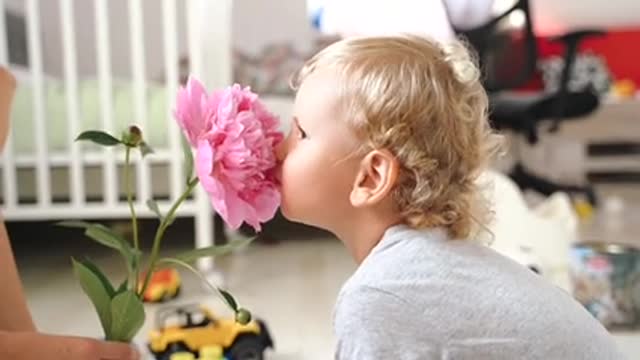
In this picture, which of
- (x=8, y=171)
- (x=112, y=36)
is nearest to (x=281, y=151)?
(x=8, y=171)

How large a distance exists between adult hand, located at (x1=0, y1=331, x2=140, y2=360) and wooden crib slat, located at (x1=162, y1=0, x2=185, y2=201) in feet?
4.00

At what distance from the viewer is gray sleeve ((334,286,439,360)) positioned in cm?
72

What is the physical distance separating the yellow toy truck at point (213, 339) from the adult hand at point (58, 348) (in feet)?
1.86

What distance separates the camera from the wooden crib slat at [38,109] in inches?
80.4

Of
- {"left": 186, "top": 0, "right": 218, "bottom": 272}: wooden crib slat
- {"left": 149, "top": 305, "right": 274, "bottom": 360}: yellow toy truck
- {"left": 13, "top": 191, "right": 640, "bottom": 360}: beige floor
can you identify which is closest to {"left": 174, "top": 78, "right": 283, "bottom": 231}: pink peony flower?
{"left": 149, "top": 305, "right": 274, "bottom": 360}: yellow toy truck

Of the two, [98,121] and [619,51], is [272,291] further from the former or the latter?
[619,51]

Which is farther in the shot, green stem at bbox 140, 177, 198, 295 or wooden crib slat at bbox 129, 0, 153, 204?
wooden crib slat at bbox 129, 0, 153, 204

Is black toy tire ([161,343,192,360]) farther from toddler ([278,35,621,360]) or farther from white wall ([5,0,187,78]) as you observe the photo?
white wall ([5,0,187,78])

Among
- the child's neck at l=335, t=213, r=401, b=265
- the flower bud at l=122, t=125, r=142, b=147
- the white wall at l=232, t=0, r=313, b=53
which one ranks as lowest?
the white wall at l=232, t=0, r=313, b=53

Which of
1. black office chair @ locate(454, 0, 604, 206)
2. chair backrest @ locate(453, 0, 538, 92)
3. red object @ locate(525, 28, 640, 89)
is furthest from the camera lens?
red object @ locate(525, 28, 640, 89)

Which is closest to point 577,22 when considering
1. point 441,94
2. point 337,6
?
point 337,6

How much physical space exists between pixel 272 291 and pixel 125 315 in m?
1.21

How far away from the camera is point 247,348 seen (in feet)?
4.67

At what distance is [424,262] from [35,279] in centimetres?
158
